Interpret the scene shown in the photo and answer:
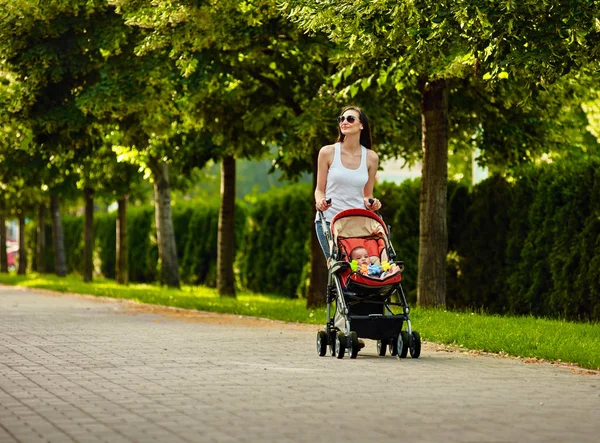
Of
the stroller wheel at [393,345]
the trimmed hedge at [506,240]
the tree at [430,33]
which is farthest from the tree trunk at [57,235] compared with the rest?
the stroller wheel at [393,345]

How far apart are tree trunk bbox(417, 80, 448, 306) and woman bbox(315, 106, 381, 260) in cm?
536

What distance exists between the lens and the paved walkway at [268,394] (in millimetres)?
7250

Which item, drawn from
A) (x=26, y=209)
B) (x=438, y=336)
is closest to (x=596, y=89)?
(x=438, y=336)

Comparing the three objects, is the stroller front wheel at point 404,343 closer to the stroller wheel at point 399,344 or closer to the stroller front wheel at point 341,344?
the stroller wheel at point 399,344

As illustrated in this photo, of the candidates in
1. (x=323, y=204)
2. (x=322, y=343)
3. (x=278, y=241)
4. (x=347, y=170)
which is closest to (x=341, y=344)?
(x=322, y=343)

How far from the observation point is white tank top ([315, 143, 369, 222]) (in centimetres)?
1221

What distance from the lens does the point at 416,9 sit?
39.9 feet

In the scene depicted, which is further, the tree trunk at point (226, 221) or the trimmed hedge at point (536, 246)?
the tree trunk at point (226, 221)

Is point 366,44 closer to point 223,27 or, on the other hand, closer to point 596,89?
point 223,27

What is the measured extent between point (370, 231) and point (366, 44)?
2262mm

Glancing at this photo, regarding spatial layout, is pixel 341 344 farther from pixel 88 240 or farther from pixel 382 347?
pixel 88 240

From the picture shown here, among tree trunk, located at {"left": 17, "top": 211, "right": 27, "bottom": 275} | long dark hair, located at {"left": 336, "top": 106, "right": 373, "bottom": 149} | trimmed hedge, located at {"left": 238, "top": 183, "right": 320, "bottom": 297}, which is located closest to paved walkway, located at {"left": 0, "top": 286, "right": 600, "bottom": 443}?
long dark hair, located at {"left": 336, "top": 106, "right": 373, "bottom": 149}

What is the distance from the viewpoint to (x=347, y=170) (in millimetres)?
12234

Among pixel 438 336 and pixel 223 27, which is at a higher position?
pixel 223 27
